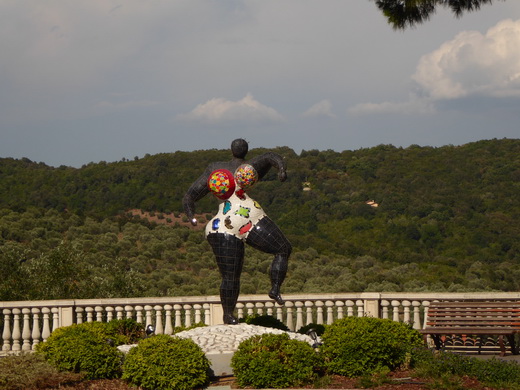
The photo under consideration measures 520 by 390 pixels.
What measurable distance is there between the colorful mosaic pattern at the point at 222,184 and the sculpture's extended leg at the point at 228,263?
58 cm

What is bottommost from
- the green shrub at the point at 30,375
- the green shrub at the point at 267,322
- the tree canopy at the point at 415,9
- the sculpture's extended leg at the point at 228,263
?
the green shrub at the point at 30,375

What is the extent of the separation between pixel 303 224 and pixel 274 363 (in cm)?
3213

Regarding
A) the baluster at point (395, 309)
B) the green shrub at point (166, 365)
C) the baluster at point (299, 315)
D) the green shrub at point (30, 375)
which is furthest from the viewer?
the baluster at point (299, 315)

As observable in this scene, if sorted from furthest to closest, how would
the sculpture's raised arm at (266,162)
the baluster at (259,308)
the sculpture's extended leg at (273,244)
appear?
1. the baluster at (259,308)
2. the sculpture's raised arm at (266,162)
3. the sculpture's extended leg at (273,244)

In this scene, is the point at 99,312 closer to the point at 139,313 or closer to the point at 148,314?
the point at 139,313

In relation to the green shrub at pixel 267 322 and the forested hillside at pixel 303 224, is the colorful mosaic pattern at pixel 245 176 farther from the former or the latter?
the forested hillside at pixel 303 224

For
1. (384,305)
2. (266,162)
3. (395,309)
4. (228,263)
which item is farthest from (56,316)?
(395,309)

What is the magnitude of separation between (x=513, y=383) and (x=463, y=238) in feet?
103

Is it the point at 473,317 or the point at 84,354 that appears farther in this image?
the point at 473,317

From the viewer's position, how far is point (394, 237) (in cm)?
4106

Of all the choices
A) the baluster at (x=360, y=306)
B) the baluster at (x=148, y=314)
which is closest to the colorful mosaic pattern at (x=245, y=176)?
the baluster at (x=360, y=306)

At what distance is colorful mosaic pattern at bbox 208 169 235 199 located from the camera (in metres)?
12.6

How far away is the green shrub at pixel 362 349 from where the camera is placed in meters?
10.9

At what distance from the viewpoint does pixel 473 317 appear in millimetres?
13078
